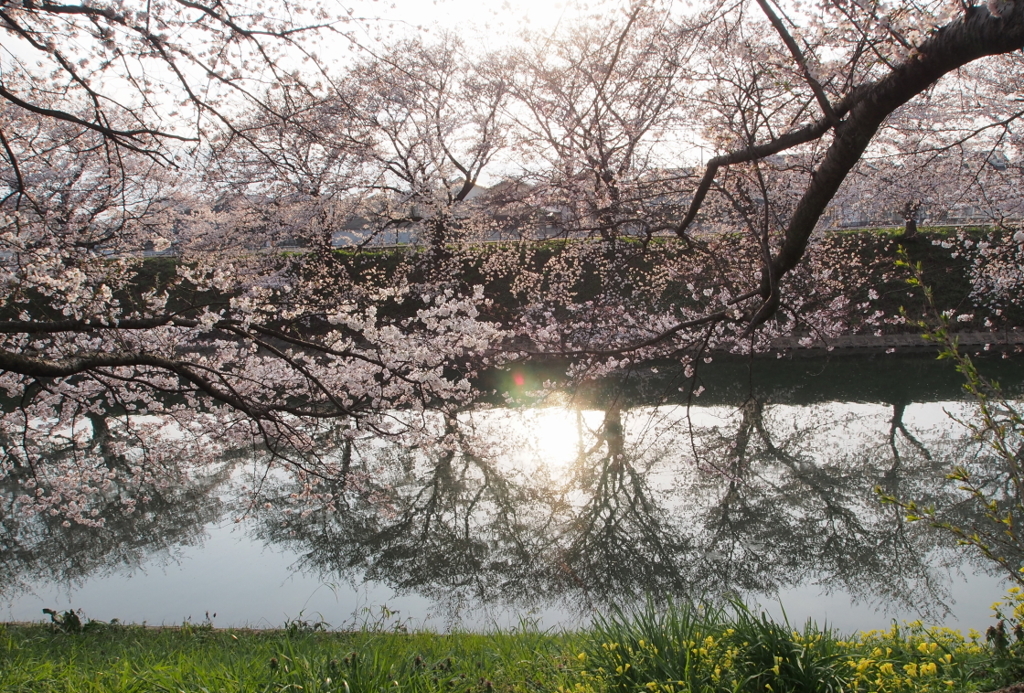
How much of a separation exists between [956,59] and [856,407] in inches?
352

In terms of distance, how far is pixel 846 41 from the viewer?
3.63 meters

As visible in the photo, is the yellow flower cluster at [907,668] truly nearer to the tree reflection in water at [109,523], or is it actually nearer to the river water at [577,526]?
the river water at [577,526]

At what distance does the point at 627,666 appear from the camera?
91.2 inches

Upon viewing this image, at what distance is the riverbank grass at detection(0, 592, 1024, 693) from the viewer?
7.22ft

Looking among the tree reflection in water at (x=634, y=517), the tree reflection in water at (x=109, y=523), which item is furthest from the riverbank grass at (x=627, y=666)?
the tree reflection in water at (x=109, y=523)

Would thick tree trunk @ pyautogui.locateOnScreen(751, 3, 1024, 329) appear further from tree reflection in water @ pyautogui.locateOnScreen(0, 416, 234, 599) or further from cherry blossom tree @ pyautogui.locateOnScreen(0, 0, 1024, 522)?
tree reflection in water @ pyautogui.locateOnScreen(0, 416, 234, 599)

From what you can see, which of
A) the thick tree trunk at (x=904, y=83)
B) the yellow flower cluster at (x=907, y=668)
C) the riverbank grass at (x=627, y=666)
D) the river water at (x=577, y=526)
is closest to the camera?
the thick tree trunk at (x=904, y=83)

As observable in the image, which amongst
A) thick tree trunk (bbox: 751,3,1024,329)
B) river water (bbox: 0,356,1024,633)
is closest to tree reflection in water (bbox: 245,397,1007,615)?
river water (bbox: 0,356,1024,633)

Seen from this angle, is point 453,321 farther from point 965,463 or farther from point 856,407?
point 856,407

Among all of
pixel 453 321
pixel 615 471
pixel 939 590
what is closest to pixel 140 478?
pixel 453 321

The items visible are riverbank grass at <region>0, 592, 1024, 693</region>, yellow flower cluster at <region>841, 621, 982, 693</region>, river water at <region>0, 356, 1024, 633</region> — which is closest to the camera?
yellow flower cluster at <region>841, 621, 982, 693</region>

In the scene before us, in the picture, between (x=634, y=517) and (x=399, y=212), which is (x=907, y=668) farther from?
(x=399, y=212)

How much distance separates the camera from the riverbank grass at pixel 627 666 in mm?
2199

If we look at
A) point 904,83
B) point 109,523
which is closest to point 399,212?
point 109,523
